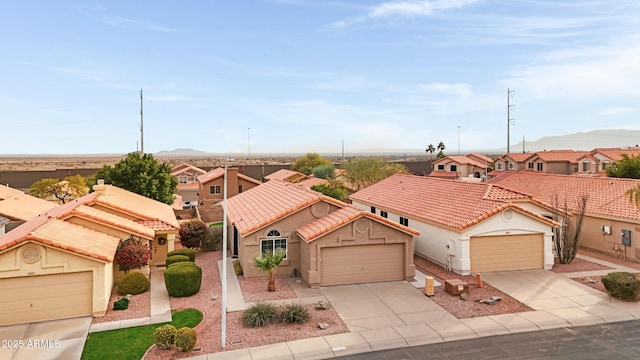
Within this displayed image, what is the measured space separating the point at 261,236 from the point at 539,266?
50.7ft

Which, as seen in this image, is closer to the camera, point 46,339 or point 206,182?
point 46,339

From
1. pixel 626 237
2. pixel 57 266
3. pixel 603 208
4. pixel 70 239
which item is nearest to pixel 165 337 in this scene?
pixel 57 266

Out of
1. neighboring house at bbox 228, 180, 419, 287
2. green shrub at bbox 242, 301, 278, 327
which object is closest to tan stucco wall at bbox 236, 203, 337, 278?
neighboring house at bbox 228, 180, 419, 287

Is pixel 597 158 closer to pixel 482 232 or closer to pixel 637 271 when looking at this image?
pixel 637 271

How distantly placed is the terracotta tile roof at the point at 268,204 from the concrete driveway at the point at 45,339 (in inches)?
336

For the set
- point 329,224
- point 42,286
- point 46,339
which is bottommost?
point 46,339

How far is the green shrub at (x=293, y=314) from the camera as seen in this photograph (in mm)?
16375

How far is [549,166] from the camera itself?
74188 millimetres

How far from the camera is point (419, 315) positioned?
17156 millimetres

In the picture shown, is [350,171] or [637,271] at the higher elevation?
[350,171]

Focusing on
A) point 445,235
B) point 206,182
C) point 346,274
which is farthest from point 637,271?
point 206,182

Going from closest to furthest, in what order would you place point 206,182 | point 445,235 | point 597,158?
point 445,235, point 206,182, point 597,158

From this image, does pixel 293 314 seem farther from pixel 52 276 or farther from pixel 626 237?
pixel 626 237

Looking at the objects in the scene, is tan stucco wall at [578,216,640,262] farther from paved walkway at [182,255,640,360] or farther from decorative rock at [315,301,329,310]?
decorative rock at [315,301,329,310]
